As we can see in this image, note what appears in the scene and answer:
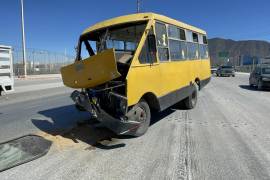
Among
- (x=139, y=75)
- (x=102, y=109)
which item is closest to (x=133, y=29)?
(x=139, y=75)

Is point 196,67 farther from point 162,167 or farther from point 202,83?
point 162,167

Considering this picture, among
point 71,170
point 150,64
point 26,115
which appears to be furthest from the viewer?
point 26,115

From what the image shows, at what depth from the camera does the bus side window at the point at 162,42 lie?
6859mm

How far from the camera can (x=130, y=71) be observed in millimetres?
5617

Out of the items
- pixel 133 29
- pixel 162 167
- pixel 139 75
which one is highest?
pixel 133 29

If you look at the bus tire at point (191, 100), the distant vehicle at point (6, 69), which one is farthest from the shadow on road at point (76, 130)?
the bus tire at point (191, 100)

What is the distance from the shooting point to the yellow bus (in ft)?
18.5

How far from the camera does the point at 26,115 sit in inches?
360

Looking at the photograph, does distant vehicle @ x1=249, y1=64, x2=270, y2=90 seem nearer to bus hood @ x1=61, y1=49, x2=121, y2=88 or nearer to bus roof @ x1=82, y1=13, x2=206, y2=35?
bus roof @ x1=82, y1=13, x2=206, y2=35

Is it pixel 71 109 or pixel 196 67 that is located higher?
pixel 196 67

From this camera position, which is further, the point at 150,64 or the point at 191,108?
the point at 191,108

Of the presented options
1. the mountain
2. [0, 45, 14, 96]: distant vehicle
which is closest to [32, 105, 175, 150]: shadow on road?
[0, 45, 14, 96]: distant vehicle

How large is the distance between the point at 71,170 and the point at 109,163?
649mm

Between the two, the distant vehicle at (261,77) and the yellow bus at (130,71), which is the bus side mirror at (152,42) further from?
the distant vehicle at (261,77)
